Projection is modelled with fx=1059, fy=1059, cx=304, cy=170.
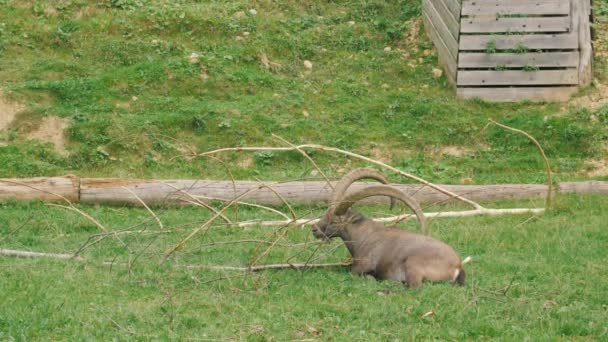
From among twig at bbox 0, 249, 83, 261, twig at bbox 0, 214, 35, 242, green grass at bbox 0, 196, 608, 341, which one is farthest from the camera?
twig at bbox 0, 214, 35, 242

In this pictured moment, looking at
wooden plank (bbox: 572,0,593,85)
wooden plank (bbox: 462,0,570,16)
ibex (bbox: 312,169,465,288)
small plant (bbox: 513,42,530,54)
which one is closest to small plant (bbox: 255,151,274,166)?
wooden plank (bbox: 462,0,570,16)

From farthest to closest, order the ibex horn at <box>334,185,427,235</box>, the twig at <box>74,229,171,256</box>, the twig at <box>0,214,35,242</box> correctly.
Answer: the twig at <box>0,214,35,242</box> → the twig at <box>74,229,171,256</box> → the ibex horn at <box>334,185,427,235</box>

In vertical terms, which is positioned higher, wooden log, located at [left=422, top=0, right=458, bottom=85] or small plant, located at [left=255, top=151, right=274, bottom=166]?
wooden log, located at [left=422, top=0, right=458, bottom=85]

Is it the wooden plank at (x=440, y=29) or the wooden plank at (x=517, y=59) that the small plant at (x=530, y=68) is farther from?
the wooden plank at (x=440, y=29)

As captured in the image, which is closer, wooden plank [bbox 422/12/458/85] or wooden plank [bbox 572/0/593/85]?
wooden plank [bbox 572/0/593/85]

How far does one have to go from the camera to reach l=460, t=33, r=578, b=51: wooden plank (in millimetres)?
18234

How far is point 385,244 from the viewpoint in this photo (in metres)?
11.1

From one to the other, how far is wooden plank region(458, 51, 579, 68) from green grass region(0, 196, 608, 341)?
529 centimetres

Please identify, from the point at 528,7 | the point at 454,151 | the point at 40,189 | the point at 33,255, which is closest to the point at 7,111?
the point at 40,189

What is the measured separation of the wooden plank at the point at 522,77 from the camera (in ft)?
60.2

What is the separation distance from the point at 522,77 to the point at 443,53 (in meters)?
1.61

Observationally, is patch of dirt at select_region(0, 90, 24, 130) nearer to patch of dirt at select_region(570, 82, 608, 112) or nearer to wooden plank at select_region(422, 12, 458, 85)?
wooden plank at select_region(422, 12, 458, 85)

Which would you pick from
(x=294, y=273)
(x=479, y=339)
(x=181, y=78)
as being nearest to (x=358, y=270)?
(x=294, y=273)

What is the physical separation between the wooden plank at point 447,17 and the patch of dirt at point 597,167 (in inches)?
130
